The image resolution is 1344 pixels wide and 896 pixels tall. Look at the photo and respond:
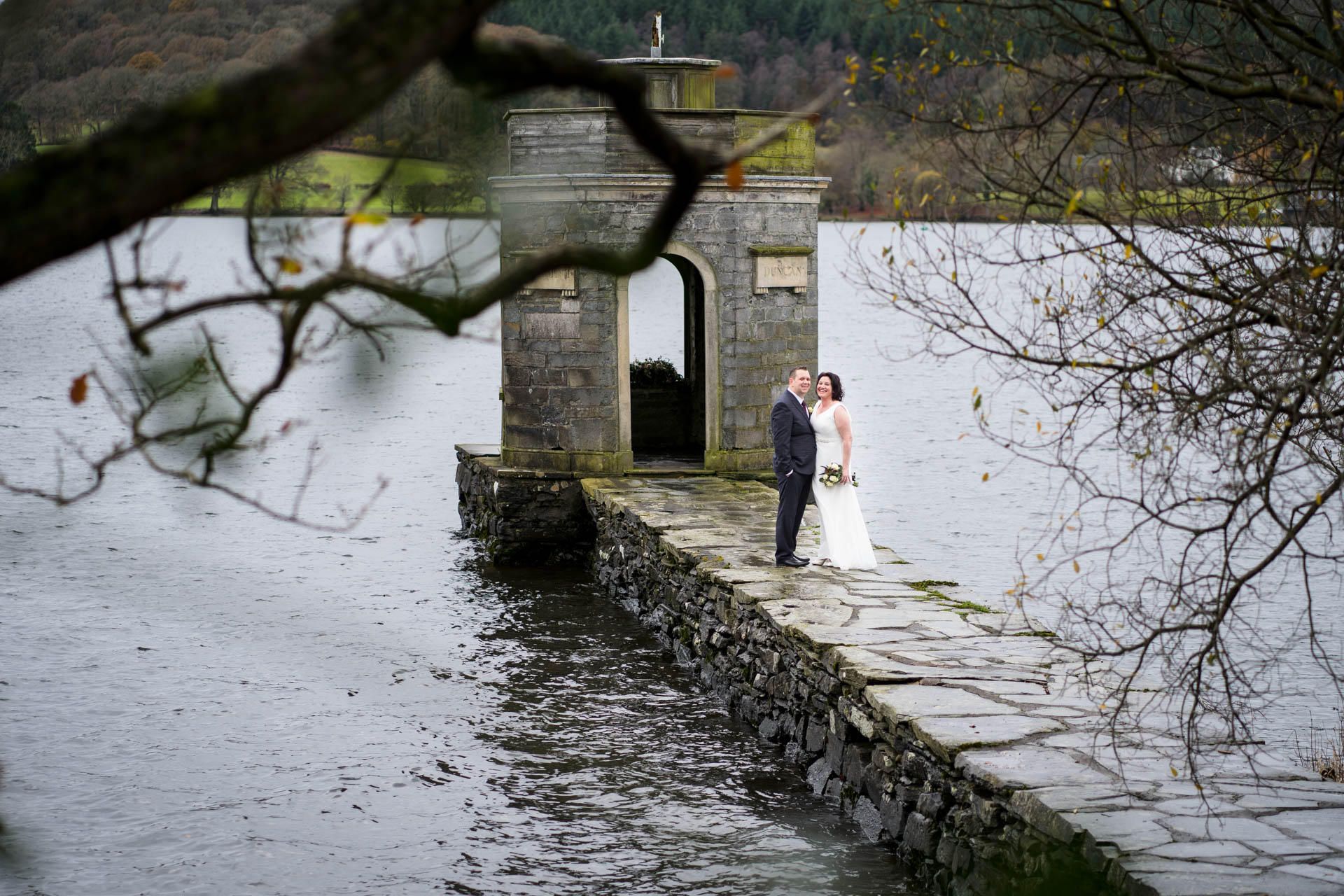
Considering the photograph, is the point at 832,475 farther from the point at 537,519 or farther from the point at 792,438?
the point at 537,519

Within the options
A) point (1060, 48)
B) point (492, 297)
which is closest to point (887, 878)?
point (1060, 48)

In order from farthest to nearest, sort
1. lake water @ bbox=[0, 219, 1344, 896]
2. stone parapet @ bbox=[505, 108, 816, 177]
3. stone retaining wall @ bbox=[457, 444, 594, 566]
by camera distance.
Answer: stone retaining wall @ bbox=[457, 444, 594, 566] < stone parapet @ bbox=[505, 108, 816, 177] < lake water @ bbox=[0, 219, 1344, 896]

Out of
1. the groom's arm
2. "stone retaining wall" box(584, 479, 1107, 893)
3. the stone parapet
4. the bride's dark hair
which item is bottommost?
"stone retaining wall" box(584, 479, 1107, 893)

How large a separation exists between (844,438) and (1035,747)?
184 inches

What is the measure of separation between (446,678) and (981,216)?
6.16m

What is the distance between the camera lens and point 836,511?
1103 centimetres

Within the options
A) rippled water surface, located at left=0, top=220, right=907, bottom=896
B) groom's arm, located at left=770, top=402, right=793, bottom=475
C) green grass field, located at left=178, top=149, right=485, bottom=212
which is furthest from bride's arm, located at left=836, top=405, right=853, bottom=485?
green grass field, located at left=178, top=149, right=485, bottom=212

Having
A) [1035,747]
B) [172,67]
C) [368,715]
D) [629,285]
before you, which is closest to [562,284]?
[629,285]

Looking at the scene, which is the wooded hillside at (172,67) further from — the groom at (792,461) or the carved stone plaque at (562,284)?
the carved stone plaque at (562,284)

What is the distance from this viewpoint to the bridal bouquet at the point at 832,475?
11070 millimetres

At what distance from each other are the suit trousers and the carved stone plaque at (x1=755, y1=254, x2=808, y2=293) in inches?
195

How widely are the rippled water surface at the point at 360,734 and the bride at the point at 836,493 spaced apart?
65.2 inches

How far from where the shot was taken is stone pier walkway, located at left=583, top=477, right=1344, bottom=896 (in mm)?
5434

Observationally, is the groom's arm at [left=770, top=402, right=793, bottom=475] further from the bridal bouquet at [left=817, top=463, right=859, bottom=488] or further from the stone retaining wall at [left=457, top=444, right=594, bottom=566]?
the stone retaining wall at [left=457, top=444, right=594, bottom=566]
